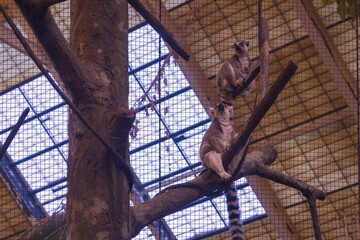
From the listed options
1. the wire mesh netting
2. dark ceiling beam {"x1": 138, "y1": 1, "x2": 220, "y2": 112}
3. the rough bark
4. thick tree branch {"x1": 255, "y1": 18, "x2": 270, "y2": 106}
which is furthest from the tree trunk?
dark ceiling beam {"x1": 138, "y1": 1, "x2": 220, "y2": 112}

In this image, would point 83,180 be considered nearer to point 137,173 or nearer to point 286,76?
point 286,76

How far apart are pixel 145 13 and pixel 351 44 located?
26.3ft

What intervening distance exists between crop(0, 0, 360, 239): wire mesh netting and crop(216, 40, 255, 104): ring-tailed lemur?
7.55 ft

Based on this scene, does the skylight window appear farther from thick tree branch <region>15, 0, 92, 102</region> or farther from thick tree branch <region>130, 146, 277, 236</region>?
thick tree branch <region>15, 0, 92, 102</region>

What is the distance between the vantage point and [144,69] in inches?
385

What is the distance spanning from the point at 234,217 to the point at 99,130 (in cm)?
293

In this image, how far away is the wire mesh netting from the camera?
9.21 metres

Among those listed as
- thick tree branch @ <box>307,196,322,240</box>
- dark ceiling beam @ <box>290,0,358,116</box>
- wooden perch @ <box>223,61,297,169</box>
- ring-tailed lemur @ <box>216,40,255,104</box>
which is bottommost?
thick tree branch @ <box>307,196,322,240</box>

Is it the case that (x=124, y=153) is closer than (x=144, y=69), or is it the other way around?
(x=124, y=153)

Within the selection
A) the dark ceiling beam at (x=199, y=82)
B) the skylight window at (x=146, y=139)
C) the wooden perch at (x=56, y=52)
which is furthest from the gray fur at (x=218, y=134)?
the skylight window at (x=146, y=139)

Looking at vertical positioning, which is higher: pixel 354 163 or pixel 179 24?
pixel 179 24

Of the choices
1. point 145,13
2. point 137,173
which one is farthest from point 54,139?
point 145,13

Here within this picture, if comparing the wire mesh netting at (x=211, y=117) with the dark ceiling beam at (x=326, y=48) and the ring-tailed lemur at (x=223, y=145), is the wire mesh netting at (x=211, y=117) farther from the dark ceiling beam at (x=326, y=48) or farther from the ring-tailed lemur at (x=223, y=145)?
the ring-tailed lemur at (x=223, y=145)

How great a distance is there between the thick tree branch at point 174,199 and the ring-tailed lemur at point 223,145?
4.86ft
